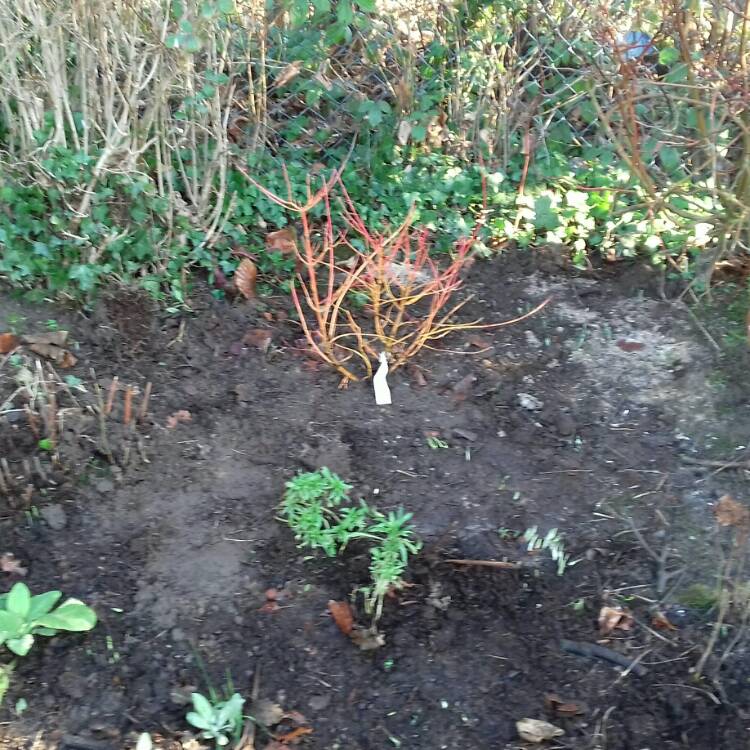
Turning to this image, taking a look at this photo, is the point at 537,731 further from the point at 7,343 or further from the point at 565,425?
the point at 7,343

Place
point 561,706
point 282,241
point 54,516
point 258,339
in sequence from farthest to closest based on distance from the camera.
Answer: point 282,241 < point 258,339 < point 54,516 < point 561,706

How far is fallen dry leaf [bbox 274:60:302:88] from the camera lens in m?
4.08

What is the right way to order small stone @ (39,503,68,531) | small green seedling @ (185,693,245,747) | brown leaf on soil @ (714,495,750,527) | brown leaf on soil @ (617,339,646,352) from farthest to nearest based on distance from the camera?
brown leaf on soil @ (617,339,646,352), small stone @ (39,503,68,531), brown leaf on soil @ (714,495,750,527), small green seedling @ (185,693,245,747)

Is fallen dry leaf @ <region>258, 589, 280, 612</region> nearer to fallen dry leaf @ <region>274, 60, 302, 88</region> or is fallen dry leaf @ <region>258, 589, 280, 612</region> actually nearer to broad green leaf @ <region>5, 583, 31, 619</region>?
broad green leaf @ <region>5, 583, 31, 619</region>

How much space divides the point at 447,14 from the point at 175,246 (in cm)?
200

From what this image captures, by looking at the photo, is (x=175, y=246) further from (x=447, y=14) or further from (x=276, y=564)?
(x=447, y=14)

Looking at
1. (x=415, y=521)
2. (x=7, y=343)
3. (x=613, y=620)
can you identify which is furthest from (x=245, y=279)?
(x=613, y=620)

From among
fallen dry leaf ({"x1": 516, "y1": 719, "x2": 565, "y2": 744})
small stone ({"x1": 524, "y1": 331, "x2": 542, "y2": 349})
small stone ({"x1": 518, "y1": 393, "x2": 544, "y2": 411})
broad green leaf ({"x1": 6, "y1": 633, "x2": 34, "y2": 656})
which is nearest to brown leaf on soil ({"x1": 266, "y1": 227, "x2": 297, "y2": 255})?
small stone ({"x1": 524, "y1": 331, "x2": 542, "y2": 349})

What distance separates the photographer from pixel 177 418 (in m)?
3.31

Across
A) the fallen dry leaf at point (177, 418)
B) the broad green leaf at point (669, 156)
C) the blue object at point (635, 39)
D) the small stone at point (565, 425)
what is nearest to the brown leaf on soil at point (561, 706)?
the small stone at point (565, 425)

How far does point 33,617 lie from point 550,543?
1672 millimetres

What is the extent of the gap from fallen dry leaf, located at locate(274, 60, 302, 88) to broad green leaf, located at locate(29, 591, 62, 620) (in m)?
2.62

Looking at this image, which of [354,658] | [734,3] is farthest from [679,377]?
[354,658]

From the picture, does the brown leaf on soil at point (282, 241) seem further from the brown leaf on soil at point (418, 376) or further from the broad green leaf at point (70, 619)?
the broad green leaf at point (70, 619)
